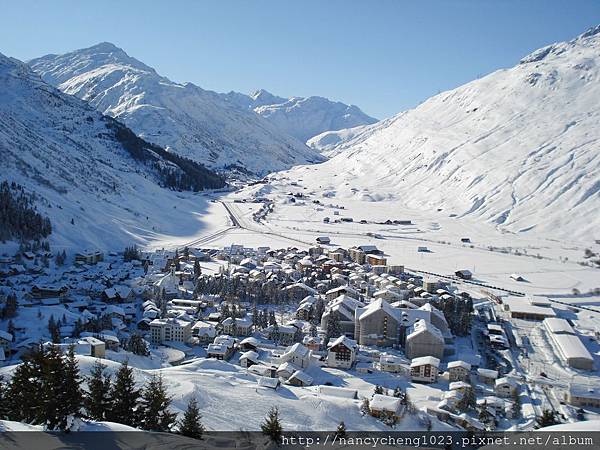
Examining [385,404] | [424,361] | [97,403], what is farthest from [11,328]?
[424,361]

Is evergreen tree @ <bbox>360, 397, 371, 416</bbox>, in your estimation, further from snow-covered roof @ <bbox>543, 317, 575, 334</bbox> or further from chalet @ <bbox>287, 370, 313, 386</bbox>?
snow-covered roof @ <bbox>543, 317, 575, 334</bbox>

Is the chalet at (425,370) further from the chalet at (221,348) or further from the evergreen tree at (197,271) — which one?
the evergreen tree at (197,271)

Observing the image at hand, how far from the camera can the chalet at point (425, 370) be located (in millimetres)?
23844

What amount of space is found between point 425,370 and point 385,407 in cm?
676

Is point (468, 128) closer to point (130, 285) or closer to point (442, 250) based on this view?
point (442, 250)

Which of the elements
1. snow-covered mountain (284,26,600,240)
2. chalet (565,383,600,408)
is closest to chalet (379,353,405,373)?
chalet (565,383,600,408)

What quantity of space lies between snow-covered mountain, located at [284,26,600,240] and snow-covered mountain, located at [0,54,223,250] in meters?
44.0

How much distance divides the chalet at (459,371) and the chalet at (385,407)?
6.48 m

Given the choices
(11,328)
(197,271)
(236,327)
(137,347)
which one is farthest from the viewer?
(197,271)

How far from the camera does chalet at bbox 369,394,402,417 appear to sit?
17.8 metres

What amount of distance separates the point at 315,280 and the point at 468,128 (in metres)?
90.2

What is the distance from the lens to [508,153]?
96688 millimetres

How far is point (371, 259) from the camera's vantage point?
49.3 m

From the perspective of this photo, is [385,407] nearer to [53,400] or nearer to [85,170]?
[53,400]
